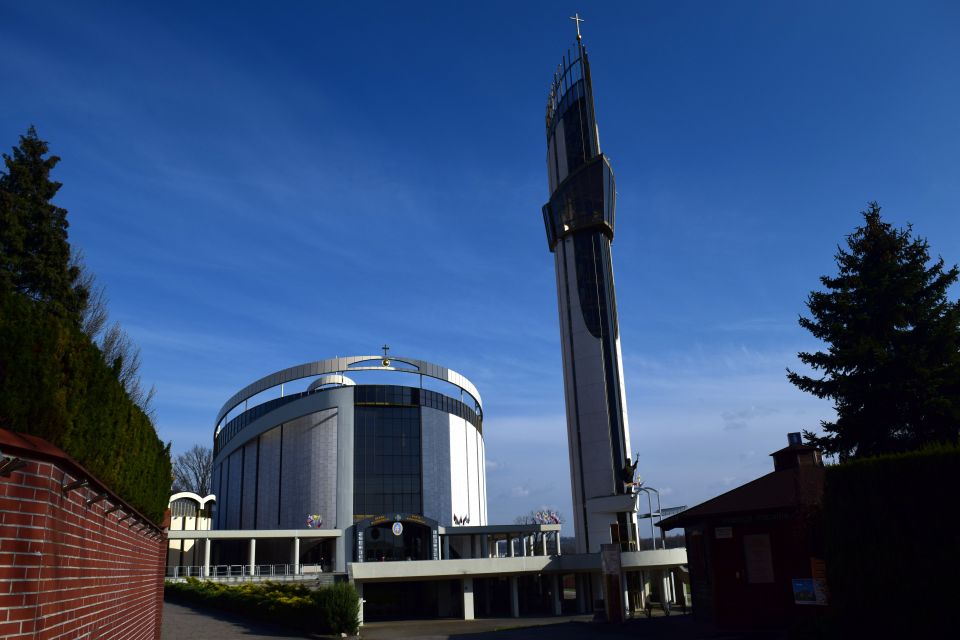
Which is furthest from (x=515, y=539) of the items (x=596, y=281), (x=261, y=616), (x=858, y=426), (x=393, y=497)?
(x=858, y=426)

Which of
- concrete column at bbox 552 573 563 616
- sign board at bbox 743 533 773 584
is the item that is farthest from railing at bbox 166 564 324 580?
sign board at bbox 743 533 773 584

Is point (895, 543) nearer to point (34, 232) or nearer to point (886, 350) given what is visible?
point (886, 350)

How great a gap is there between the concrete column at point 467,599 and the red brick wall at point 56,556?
1423 inches

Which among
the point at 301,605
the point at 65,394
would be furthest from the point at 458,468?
the point at 65,394

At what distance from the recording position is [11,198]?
16.9 m

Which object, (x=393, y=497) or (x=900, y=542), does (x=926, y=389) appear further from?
(x=393, y=497)

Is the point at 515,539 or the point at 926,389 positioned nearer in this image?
the point at 926,389

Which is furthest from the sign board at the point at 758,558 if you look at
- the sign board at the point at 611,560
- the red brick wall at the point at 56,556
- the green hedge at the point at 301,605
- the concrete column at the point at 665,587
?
the concrete column at the point at 665,587

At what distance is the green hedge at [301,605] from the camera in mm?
28875

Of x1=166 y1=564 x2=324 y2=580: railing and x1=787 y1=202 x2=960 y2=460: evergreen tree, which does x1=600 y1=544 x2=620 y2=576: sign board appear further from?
x1=166 y1=564 x2=324 y2=580: railing

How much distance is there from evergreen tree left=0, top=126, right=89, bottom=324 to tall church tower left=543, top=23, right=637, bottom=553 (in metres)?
39.0

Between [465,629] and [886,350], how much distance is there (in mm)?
22966

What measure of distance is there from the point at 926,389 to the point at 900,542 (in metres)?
13.4

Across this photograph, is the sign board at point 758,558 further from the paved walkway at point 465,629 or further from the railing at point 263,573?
the railing at point 263,573
